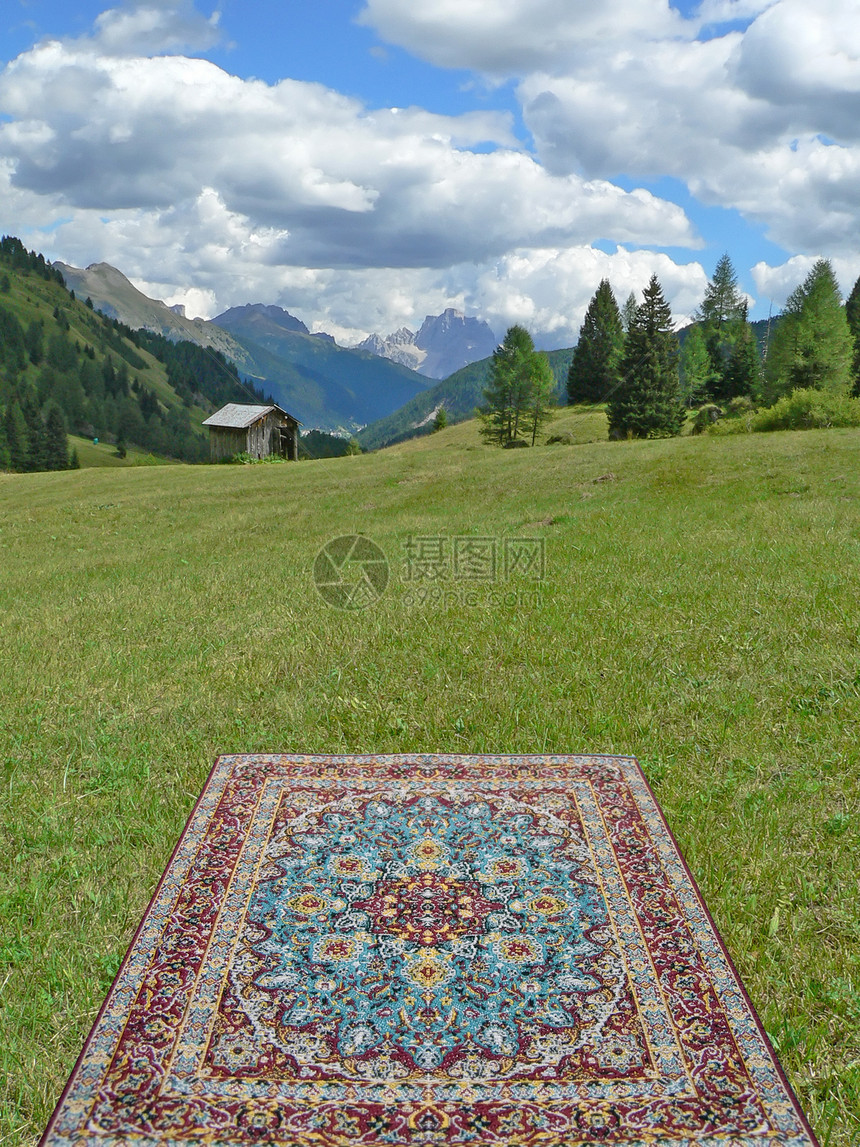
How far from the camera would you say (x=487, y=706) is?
→ 7727 mm

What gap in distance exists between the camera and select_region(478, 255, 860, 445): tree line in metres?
61.0

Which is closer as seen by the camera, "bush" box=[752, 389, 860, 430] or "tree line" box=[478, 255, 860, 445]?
"bush" box=[752, 389, 860, 430]

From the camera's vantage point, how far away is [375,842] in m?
5.56

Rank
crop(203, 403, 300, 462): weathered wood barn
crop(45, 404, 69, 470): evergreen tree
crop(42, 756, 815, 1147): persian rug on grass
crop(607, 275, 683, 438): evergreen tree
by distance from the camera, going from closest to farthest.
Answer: crop(42, 756, 815, 1147): persian rug on grass → crop(607, 275, 683, 438): evergreen tree → crop(203, 403, 300, 462): weathered wood barn → crop(45, 404, 69, 470): evergreen tree

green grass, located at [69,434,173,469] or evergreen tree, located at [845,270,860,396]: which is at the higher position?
evergreen tree, located at [845,270,860,396]

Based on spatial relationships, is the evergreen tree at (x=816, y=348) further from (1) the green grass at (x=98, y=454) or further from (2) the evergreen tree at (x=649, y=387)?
(1) the green grass at (x=98, y=454)

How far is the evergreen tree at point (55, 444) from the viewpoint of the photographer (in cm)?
15738

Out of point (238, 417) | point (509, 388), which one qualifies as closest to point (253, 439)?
point (238, 417)

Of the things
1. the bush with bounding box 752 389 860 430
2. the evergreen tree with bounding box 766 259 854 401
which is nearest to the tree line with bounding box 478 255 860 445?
the evergreen tree with bounding box 766 259 854 401

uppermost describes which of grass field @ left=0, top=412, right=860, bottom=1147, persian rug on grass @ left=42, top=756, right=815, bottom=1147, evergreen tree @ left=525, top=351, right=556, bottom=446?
evergreen tree @ left=525, top=351, right=556, bottom=446

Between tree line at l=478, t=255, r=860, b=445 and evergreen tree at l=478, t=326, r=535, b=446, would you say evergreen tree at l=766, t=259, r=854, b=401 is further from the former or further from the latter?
evergreen tree at l=478, t=326, r=535, b=446

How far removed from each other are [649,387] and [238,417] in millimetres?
39922

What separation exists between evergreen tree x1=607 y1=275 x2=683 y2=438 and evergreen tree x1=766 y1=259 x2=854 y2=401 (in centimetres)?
886

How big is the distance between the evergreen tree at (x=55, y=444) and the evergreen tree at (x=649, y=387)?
445 feet
